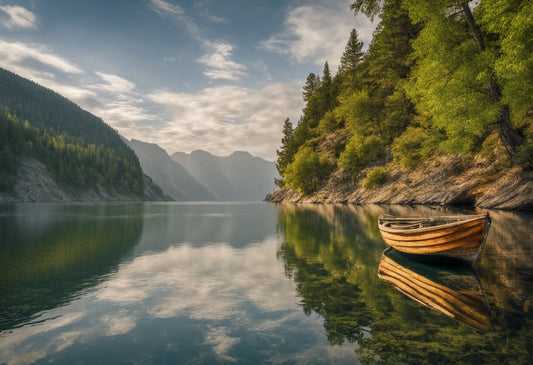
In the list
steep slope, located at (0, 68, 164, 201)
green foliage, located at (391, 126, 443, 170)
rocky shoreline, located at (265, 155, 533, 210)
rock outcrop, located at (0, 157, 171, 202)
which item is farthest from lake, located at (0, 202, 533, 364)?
steep slope, located at (0, 68, 164, 201)

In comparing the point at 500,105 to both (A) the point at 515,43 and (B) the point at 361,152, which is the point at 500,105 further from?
(B) the point at 361,152

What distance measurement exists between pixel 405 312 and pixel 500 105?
23.9 meters

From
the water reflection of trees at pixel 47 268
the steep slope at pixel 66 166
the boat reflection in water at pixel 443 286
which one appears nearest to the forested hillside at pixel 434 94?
the boat reflection in water at pixel 443 286

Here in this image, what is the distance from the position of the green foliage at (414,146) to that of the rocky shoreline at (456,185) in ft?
4.63

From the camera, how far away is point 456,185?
34.5 m

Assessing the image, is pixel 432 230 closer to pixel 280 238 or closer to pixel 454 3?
pixel 280 238

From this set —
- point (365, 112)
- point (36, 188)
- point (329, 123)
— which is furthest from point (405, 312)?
point (36, 188)

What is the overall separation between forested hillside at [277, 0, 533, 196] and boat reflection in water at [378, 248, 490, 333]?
1462cm

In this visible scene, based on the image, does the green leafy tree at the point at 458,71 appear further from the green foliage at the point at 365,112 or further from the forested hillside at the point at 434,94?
the green foliage at the point at 365,112

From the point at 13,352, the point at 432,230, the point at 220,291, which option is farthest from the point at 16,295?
the point at 432,230

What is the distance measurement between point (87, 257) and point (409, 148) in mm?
43439

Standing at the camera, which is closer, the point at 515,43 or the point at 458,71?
the point at 515,43

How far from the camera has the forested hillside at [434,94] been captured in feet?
66.4

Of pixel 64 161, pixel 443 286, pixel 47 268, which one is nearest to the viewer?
pixel 443 286
